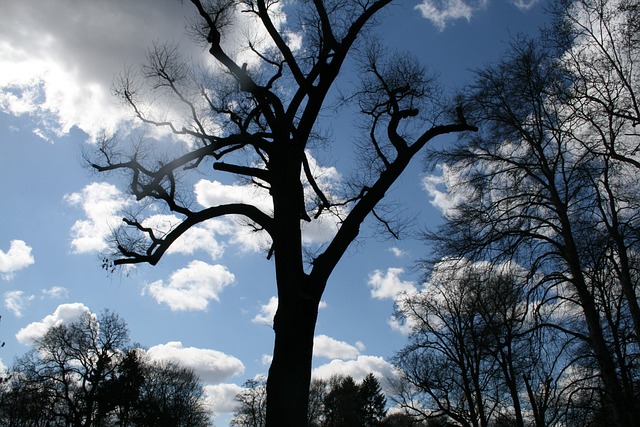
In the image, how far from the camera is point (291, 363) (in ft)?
18.3

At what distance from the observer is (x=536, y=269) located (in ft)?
29.1

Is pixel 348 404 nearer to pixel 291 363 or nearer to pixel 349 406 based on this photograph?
pixel 349 406

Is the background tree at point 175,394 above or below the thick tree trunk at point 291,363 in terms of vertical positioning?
above

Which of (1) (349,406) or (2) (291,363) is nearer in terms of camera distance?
(2) (291,363)

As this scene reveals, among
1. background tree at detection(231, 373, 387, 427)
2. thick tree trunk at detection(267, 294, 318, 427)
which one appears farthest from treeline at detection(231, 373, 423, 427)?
thick tree trunk at detection(267, 294, 318, 427)

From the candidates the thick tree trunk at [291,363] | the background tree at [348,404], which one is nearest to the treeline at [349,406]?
the background tree at [348,404]

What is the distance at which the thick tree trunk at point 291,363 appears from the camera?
17.5ft

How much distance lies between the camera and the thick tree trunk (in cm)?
535

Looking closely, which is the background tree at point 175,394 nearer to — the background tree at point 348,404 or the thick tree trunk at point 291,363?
the background tree at point 348,404

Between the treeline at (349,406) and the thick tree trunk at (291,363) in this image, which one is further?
the treeline at (349,406)

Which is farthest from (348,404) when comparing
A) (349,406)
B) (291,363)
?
(291,363)

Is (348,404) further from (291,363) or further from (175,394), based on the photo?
(291,363)

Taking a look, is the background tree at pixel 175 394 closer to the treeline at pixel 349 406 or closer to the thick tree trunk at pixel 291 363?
the treeline at pixel 349 406

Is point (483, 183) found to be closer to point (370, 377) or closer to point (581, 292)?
point (581, 292)
